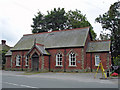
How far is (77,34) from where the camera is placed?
96.1 ft

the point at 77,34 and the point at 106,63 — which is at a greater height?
the point at 77,34

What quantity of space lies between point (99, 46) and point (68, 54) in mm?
5690

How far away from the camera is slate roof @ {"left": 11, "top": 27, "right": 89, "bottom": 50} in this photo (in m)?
27.7

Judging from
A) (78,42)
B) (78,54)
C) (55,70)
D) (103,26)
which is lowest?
(55,70)

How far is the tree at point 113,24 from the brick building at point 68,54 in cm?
651

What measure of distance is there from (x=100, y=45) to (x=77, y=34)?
484 cm

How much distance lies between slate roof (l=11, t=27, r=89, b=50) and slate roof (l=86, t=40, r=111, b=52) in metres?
2.17

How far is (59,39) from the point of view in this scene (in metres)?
30.2

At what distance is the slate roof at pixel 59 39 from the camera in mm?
27672

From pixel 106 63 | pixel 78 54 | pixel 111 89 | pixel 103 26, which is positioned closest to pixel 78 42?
pixel 78 54

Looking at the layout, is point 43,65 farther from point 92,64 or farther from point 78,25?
point 78,25

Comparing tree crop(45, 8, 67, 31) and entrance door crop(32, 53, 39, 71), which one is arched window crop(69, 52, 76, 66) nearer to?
entrance door crop(32, 53, 39, 71)

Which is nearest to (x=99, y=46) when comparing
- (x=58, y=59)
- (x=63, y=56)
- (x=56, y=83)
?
(x=63, y=56)

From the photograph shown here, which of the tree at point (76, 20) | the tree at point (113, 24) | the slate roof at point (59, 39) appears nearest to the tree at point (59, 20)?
the tree at point (76, 20)
